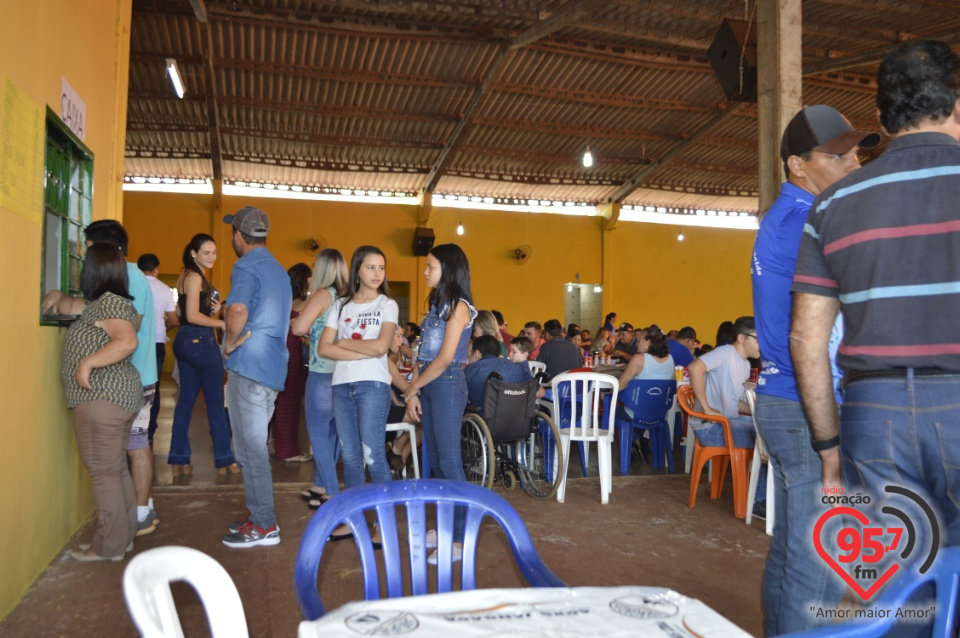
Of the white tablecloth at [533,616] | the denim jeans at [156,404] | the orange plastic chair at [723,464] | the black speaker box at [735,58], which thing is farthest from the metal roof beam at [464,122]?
the white tablecloth at [533,616]

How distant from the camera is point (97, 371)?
3088 millimetres

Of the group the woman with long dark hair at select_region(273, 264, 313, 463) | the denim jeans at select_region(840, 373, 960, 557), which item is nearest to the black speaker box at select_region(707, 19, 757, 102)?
the woman with long dark hair at select_region(273, 264, 313, 463)

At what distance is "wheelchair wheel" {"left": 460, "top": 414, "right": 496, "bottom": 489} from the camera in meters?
4.34

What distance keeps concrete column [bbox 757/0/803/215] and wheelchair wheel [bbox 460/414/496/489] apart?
2.43m

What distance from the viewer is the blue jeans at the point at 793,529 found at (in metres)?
1.70

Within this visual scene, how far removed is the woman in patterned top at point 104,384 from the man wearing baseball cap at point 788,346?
97.0 inches

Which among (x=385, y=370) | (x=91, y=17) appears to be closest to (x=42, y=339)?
(x=385, y=370)

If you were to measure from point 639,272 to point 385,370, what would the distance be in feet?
42.6

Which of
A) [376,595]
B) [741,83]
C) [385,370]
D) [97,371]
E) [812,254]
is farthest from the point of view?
[741,83]

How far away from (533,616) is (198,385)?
420cm

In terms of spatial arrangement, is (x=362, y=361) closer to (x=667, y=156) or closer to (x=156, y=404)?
(x=156, y=404)

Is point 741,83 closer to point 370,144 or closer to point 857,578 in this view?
point 857,578

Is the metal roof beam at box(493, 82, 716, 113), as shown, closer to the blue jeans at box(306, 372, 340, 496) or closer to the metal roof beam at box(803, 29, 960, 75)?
the metal roof beam at box(803, 29, 960, 75)

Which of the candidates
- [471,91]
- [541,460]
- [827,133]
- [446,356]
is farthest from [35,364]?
[471,91]
